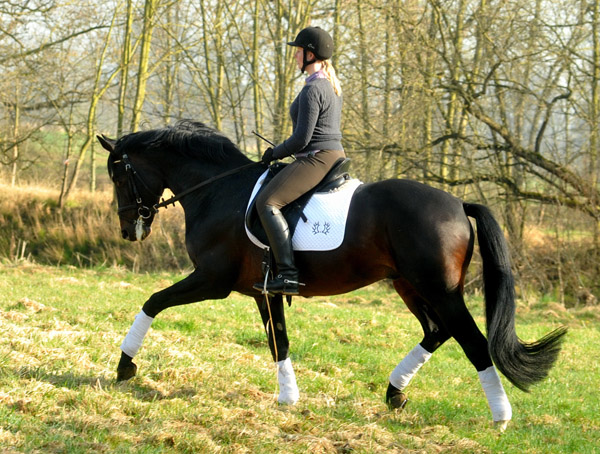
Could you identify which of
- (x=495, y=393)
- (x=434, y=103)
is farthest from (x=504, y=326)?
(x=434, y=103)

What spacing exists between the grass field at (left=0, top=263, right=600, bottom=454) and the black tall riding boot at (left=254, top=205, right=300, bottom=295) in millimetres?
1036

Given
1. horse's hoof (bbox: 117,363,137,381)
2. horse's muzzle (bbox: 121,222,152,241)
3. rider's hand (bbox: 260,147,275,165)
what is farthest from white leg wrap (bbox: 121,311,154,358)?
rider's hand (bbox: 260,147,275,165)

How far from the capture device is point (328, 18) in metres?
20.9

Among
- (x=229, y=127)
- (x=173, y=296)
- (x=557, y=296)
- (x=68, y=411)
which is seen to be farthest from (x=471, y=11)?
(x=68, y=411)

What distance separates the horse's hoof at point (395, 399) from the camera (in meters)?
6.36

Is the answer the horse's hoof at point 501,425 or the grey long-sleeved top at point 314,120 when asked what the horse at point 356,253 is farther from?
the grey long-sleeved top at point 314,120

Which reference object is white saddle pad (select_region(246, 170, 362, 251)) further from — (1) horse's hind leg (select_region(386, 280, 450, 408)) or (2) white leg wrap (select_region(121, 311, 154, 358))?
(2) white leg wrap (select_region(121, 311, 154, 358))

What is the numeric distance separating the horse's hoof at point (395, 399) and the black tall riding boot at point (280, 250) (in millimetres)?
1509

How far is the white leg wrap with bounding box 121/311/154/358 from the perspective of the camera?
19.9 ft

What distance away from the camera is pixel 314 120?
579 cm

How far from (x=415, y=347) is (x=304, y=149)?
6.90 ft

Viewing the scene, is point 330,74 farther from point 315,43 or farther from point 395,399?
point 395,399

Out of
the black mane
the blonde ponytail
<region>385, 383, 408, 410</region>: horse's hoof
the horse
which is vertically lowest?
<region>385, 383, 408, 410</region>: horse's hoof

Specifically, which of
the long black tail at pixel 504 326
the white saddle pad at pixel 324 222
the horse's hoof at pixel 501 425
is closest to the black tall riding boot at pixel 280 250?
the white saddle pad at pixel 324 222
